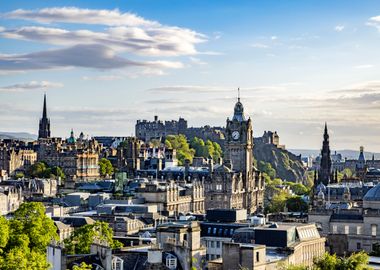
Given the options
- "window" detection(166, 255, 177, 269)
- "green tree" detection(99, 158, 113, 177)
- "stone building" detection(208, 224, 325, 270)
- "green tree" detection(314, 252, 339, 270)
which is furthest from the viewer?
"green tree" detection(99, 158, 113, 177)

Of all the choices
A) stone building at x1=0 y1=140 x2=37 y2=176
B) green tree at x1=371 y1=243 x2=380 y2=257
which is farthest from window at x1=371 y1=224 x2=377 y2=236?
stone building at x1=0 y1=140 x2=37 y2=176

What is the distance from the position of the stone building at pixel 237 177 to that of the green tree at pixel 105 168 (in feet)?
123

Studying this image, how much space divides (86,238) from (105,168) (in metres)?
123

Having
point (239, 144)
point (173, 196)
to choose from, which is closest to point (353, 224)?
point (173, 196)

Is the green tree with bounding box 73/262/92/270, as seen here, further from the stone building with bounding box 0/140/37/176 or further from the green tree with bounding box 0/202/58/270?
the stone building with bounding box 0/140/37/176

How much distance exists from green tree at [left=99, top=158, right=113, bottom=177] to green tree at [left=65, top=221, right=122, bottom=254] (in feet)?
381

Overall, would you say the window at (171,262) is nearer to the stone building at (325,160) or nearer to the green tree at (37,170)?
the stone building at (325,160)

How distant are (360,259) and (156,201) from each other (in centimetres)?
7241

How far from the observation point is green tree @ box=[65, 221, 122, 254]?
64.4 metres

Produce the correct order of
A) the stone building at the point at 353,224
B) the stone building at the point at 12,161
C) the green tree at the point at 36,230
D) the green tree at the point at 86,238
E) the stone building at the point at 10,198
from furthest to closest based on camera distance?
the stone building at the point at 12,161, the stone building at the point at 10,198, the stone building at the point at 353,224, the green tree at the point at 36,230, the green tree at the point at 86,238

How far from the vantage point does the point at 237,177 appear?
14912 centimetres

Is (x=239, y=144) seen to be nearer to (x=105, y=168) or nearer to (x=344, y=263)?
(x=105, y=168)

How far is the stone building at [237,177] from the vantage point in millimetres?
144375

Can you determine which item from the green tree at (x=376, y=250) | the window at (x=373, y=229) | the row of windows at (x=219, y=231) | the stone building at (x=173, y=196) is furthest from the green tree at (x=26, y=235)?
the stone building at (x=173, y=196)
